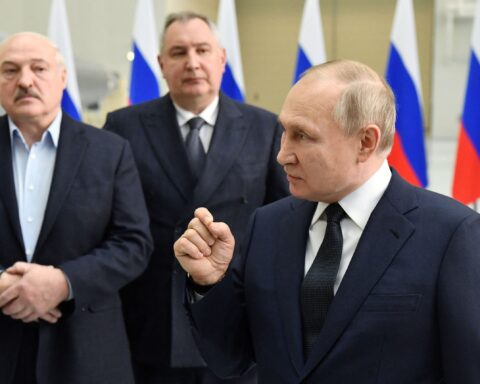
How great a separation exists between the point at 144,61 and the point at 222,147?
76.4 inches

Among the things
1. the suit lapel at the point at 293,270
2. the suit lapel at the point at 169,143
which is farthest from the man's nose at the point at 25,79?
the suit lapel at the point at 293,270

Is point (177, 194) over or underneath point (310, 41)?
underneath

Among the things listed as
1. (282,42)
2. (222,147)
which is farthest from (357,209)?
(282,42)

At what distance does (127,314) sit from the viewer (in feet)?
8.26

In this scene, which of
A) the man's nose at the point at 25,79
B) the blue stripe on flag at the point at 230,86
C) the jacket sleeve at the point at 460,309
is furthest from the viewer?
the blue stripe on flag at the point at 230,86

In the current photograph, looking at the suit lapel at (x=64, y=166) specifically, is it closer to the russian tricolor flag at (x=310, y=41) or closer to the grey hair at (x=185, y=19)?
the grey hair at (x=185, y=19)

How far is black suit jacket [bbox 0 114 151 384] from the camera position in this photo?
210 centimetres

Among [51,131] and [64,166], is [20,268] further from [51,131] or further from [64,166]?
[51,131]

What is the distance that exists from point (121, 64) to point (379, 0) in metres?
3.32

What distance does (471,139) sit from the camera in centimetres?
396

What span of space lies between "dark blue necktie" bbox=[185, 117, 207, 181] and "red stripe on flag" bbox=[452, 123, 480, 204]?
1.94 metres

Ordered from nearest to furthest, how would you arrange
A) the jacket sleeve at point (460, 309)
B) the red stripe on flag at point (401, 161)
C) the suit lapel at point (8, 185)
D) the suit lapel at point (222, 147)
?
1. the jacket sleeve at point (460, 309)
2. the suit lapel at point (8, 185)
3. the suit lapel at point (222, 147)
4. the red stripe on flag at point (401, 161)

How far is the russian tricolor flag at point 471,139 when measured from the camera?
3.96 meters

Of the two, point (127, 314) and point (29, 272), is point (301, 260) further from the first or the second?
point (127, 314)
